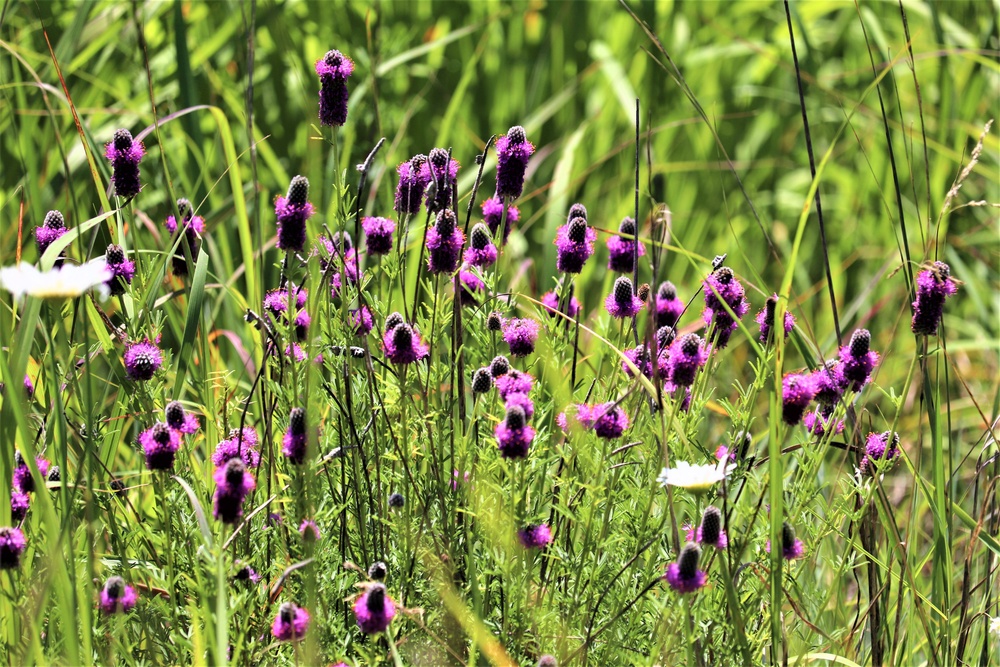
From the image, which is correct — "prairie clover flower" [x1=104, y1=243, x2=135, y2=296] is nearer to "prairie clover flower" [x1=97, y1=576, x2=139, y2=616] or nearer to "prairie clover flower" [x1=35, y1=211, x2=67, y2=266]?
"prairie clover flower" [x1=35, y1=211, x2=67, y2=266]

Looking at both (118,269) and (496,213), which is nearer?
(118,269)

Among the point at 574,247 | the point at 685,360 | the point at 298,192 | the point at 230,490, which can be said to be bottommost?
the point at 230,490

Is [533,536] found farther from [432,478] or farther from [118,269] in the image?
[118,269]

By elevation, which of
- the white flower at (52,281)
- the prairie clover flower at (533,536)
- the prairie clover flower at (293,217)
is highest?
the prairie clover flower at (293,217)

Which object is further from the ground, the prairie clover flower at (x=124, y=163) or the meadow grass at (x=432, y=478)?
the prairie clover flower at (x=124, y=163)

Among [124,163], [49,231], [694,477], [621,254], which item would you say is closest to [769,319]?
[621,254]

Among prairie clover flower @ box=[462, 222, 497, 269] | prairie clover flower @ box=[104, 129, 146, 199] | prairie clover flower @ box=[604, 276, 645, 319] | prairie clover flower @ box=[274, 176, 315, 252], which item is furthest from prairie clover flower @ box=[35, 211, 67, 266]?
prairie clover flower @ box=[604, 276, 645, 319]

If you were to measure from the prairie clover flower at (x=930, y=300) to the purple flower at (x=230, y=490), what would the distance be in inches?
41.0

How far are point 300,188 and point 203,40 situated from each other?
2859 mm

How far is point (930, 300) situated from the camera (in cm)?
163

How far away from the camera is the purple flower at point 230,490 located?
141 centimetres

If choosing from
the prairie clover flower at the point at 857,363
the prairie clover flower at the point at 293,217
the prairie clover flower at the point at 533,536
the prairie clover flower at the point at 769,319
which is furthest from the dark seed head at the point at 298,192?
the prairie clover flower at the point at 857,363

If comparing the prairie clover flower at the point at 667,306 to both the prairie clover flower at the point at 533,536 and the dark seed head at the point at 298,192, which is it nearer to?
the prairie clover flower at the point at 533,536

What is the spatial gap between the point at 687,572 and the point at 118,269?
42.8 inches
